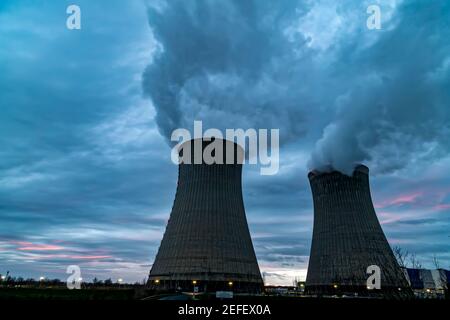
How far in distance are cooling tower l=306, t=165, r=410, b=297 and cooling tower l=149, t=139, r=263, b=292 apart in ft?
15.4

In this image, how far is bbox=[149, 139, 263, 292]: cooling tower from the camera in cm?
1789

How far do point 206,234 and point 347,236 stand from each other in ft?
24.9

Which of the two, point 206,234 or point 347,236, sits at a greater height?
point 347,236

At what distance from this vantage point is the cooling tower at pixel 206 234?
17891 mm

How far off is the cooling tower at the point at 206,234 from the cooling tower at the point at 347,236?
471 cm

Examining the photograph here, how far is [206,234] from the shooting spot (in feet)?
58.5

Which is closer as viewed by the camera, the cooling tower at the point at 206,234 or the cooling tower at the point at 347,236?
the cooling tower at the point at 206,234

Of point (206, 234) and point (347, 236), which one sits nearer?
point (206, 234)

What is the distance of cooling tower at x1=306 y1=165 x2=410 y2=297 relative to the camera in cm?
1939

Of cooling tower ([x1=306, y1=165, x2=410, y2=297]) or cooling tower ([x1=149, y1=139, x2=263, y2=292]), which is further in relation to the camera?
cooling tower ([x1=306, y1=165, x2=410, y2=297])
